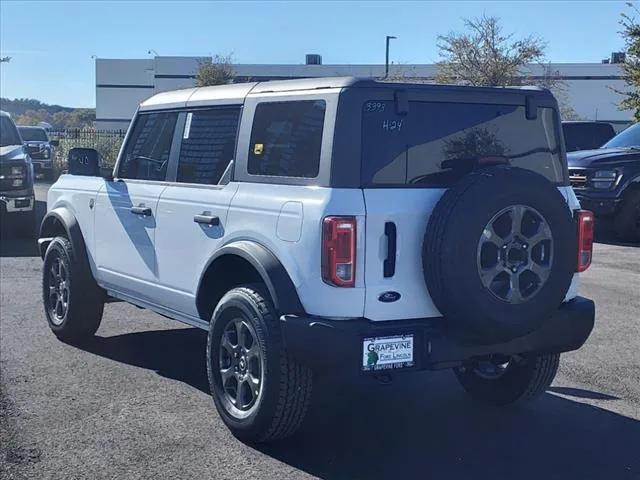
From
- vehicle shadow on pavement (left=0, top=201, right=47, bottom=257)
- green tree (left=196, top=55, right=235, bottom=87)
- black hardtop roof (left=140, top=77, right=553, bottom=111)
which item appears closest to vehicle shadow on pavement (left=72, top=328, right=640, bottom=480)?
black hardtop roof (left=140, top=77, right=553, bottom=111)

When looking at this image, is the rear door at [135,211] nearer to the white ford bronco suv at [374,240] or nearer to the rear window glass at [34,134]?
the white ford bronco suv at [374,240]

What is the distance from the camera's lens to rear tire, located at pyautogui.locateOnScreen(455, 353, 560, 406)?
215 inches

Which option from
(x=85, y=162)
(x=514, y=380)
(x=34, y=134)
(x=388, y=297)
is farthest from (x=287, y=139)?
(x=34, y=134)

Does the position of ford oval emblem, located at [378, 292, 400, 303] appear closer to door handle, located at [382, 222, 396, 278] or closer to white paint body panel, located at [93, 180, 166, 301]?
door handle, located at [382, 222, 396, 278]

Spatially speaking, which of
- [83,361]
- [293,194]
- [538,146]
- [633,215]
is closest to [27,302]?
[83,361]

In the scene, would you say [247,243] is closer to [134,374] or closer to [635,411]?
[134,374]

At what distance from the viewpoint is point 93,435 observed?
5.02m

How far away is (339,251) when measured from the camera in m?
4.36

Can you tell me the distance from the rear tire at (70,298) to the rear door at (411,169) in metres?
3.32

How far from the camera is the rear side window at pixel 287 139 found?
15.3ft

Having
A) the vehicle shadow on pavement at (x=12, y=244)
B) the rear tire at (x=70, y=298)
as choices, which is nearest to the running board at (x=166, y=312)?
the rear tire at (x=70, y=298)

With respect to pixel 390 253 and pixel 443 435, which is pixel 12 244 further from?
pixel 390 253

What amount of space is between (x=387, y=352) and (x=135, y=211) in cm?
250

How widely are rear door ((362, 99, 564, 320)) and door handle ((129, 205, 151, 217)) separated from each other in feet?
6.81
